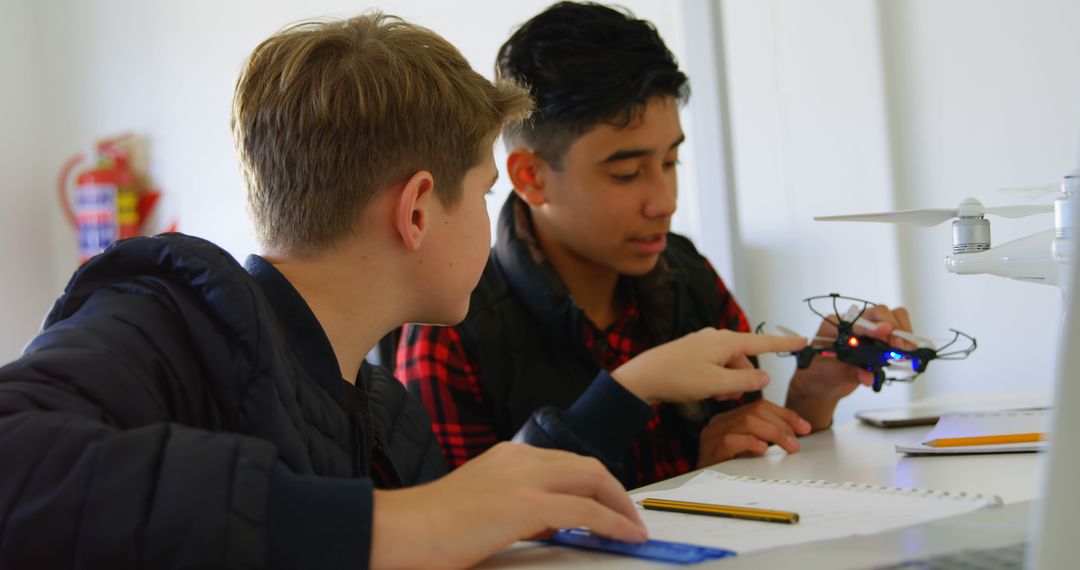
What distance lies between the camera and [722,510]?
0.69 m

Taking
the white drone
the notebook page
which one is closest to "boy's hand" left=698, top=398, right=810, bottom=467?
the notebook page

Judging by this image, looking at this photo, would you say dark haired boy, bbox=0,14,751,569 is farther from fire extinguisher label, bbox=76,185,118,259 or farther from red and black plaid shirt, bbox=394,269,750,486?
fire extinguisher label, bbox=76,185,118,259

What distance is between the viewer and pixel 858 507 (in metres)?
0.70

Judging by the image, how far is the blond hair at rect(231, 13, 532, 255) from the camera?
87 centimetres

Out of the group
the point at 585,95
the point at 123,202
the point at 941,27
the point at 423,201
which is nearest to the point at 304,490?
the point at 423,201

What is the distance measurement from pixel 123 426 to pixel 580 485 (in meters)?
0.26

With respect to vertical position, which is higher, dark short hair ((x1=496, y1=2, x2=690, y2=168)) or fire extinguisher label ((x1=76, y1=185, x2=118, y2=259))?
dark short hair ((x1=496, y1=2, x2=690, y2=168))

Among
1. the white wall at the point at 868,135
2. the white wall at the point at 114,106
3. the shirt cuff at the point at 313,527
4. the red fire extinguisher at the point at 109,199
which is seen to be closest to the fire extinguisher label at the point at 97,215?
the red fire extinguisher at the point at 109,199

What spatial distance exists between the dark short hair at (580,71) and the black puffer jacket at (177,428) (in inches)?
26.0

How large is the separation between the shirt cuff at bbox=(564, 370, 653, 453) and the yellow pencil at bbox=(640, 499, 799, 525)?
1.00 ft

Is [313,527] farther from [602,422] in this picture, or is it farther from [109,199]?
[109,199]

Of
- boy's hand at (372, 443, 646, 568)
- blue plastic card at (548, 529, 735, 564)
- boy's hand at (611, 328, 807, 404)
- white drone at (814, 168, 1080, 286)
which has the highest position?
white drone at (814, 168, 1080, 286)

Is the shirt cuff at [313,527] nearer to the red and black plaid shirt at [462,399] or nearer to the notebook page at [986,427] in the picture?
the notebook page at [986,427]

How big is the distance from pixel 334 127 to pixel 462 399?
526 mm
